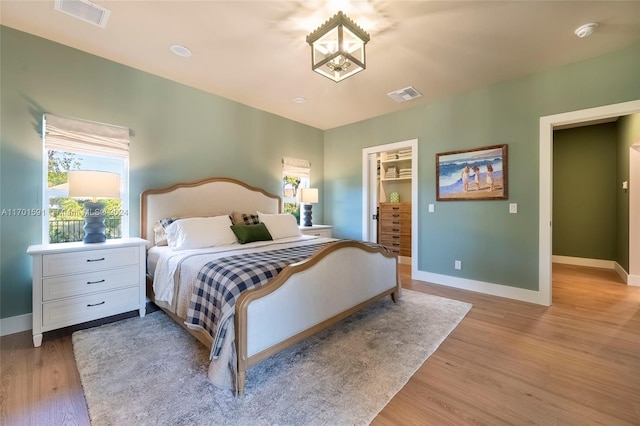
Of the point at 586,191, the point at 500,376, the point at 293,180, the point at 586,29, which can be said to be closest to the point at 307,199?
the point at 293,180

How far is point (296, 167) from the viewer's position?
4.78 m

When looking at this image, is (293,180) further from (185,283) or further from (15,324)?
(15,324)

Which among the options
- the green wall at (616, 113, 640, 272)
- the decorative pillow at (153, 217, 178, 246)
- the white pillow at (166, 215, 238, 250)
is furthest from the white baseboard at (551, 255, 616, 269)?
the decorative pillow at (153, 217, 178, 246)

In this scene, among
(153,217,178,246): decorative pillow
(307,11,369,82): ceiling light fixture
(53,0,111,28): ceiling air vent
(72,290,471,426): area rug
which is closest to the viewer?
(72,290,471,426): area rug

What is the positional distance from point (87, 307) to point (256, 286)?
1.81 meters

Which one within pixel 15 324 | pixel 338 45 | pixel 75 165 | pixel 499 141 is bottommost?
pixel 15 324

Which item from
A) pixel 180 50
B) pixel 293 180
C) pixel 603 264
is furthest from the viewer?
pixel 293 180

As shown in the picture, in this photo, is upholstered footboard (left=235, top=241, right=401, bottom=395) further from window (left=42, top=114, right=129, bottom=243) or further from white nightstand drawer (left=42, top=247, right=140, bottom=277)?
window (left=42, top=114, right=129, bottom=243)

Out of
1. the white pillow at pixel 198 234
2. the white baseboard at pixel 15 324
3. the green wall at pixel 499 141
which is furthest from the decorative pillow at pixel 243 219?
the green wall at pixel 499 141

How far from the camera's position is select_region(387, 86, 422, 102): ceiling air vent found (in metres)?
3.47

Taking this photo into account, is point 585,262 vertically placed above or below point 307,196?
below

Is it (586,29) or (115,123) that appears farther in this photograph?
(115,123)

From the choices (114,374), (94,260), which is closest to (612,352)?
(114,374)

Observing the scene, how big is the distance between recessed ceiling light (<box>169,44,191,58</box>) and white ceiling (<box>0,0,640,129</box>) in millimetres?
56
